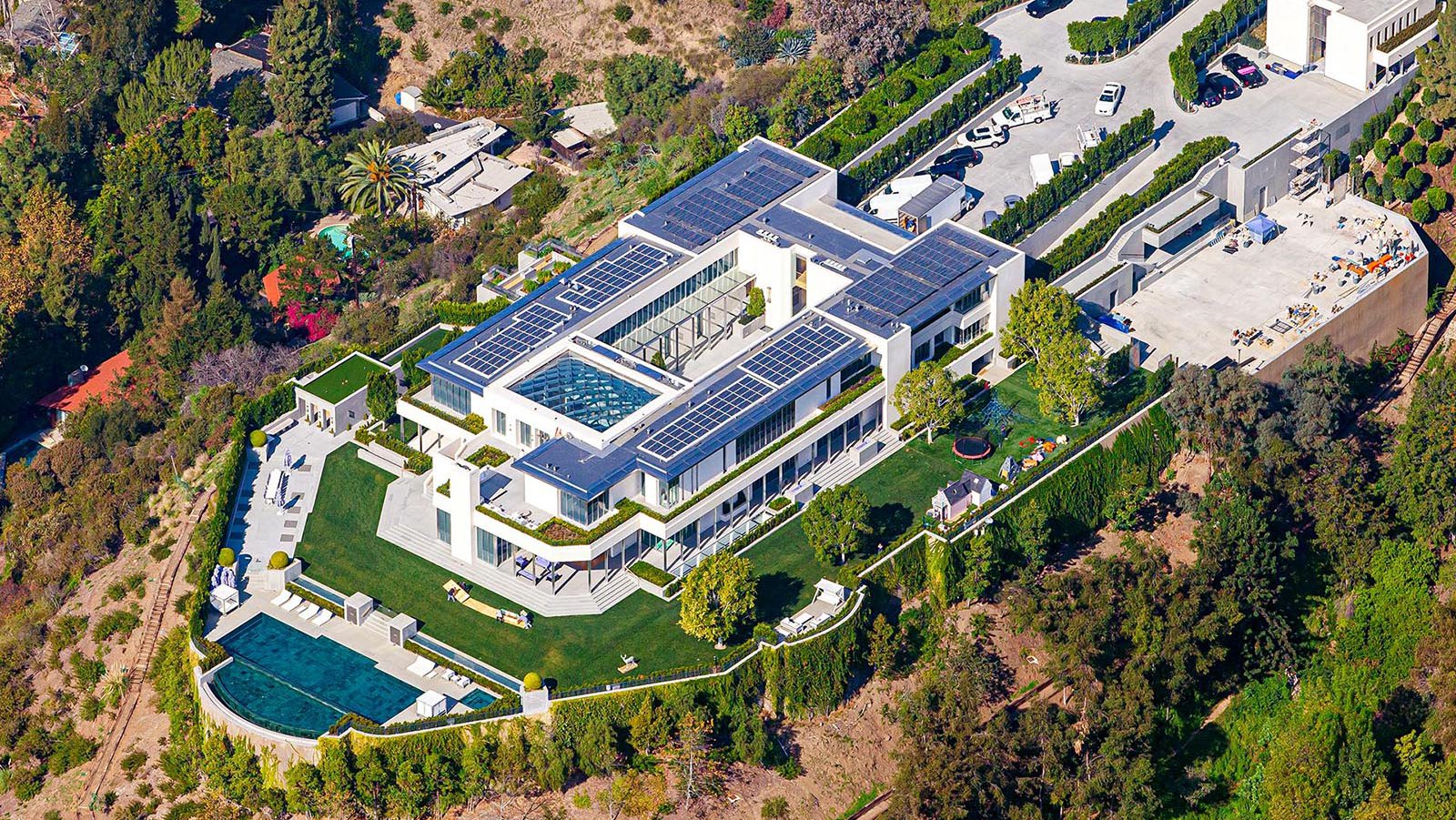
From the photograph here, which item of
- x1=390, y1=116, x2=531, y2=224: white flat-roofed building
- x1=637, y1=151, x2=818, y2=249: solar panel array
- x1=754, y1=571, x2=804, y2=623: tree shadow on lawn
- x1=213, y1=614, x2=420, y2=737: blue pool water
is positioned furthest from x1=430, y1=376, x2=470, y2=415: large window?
x1=390, y1=116, x2=531, y2=224: white flat-roofed building

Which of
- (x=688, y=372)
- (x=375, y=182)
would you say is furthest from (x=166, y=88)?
(x=688, y=372)

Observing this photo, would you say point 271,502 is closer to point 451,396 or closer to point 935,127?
point 451,396

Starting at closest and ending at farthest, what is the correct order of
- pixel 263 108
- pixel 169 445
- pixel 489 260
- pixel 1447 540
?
pixel 1447 540 < pixel 169 445 < pixel 489 260 < pixel 263 108

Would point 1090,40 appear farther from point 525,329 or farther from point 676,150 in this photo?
point 525,329

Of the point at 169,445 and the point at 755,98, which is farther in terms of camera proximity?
the point at 755,98

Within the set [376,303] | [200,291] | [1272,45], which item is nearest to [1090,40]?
[1272,45]

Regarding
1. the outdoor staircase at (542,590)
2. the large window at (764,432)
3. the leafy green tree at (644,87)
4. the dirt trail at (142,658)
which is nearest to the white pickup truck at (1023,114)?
the leafy green tree at (644,87)
